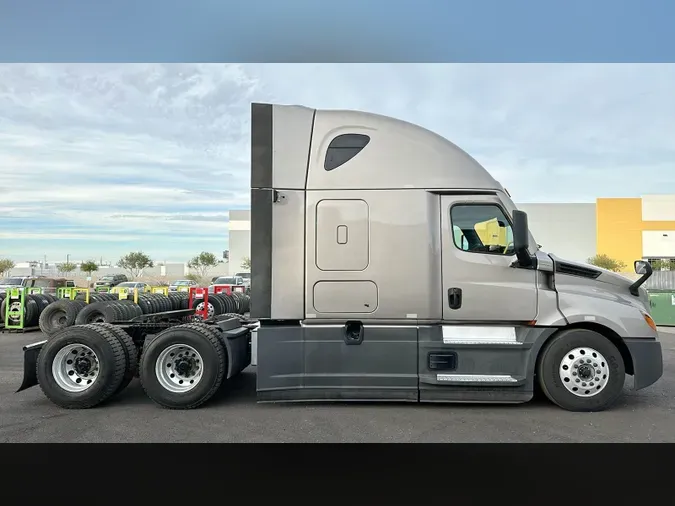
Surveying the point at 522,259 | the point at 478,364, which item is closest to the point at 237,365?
the point at 478,364

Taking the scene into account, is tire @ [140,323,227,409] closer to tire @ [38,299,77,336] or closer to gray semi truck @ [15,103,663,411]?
gray semi truck @ [15,103,663,411]

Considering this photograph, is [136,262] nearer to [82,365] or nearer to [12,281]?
[12,281]

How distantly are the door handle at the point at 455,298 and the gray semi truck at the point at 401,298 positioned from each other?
13 millimetres

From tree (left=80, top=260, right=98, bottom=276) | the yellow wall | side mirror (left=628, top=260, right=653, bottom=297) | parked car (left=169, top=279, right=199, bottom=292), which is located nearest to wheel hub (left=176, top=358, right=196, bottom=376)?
side mirror (left=628, top=260, right=653, bottom=297)

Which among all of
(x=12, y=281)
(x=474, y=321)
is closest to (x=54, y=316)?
(x=474, y=321)

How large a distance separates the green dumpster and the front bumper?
1341cm

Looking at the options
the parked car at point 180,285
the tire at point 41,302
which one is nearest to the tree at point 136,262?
the parked car at point 180,285

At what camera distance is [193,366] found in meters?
6.24

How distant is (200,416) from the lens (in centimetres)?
586

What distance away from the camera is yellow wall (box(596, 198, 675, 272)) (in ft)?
206

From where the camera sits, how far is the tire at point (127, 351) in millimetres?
6406

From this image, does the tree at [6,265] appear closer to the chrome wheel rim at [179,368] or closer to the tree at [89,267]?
the tree at [89,267]

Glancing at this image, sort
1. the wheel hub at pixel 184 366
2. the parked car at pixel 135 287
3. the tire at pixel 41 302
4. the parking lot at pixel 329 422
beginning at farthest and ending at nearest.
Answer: the parked car at pixel 135 287 → the tire at pixel 41 302 → the wheel hub at pixel 184 366 → the parking lot at pixel 329 422
